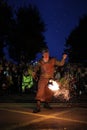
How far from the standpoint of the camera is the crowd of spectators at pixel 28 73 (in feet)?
82.2

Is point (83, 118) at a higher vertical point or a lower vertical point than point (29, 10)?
lower

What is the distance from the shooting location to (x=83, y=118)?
12.1 metres

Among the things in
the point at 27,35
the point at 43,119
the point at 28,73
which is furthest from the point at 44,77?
the point at 27,35

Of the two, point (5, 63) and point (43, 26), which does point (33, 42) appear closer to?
point (43, 26)

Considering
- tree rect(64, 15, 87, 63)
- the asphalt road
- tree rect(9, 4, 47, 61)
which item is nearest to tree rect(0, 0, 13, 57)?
tree rect(9, 4, 47, 61)

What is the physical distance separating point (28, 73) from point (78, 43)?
26.9 meters

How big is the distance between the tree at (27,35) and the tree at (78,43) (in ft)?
44.1

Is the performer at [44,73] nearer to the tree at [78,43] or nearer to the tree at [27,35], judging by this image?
the tree at [27,35]

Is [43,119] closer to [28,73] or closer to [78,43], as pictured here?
[28,73]

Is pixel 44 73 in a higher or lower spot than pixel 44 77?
higher

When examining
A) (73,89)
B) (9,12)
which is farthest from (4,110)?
(9,12)

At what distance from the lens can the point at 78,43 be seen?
180 feet

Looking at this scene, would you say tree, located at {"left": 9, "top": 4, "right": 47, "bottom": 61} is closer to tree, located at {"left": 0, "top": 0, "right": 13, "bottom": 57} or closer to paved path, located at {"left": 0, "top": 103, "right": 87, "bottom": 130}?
tree, located at {"left": 0, "top": 0, "right": 13, "bottom": 57}

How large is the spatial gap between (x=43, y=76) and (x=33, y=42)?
22.9 metres
